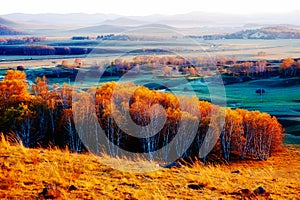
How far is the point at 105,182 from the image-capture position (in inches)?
389

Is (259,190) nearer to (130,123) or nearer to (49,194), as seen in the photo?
(49,194)

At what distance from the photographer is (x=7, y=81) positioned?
45062 mm

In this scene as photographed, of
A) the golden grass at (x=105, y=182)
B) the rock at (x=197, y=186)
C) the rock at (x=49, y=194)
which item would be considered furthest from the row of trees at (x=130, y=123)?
the rock at (x=49, y=194)

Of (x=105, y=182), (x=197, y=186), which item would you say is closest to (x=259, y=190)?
Result: (x=197, y=186)

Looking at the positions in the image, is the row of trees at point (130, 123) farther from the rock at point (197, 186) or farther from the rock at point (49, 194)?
the rock at point (49, 194)

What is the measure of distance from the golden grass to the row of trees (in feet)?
80.0

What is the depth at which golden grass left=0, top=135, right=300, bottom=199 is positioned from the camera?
29.1ft

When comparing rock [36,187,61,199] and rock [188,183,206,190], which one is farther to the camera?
rock [188,183,206,190]

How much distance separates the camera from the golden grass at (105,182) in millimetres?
8859

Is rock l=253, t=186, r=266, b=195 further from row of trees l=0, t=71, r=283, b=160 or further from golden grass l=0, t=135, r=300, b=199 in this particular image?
row of trees l=0, t=71, r=283, b=160

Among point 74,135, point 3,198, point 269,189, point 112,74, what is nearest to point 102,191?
point 3,198

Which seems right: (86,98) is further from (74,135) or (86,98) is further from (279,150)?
(279,150)

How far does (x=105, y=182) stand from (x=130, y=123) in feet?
101

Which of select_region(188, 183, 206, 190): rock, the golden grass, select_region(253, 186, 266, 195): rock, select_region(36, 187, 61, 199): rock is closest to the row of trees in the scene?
the golden grass
